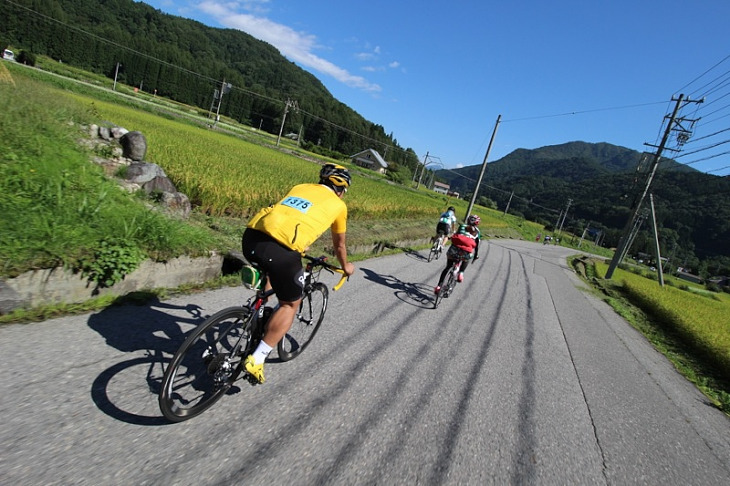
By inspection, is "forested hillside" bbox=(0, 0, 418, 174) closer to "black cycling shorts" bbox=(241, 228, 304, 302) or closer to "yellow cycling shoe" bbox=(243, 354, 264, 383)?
"black cycling shorts" bbox=(241, 228, 304, 302)

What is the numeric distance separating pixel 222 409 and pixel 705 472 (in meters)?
5.05

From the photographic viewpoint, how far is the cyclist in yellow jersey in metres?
2.58

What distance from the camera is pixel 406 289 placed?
7637 mm

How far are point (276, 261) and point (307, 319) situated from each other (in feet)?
5.42

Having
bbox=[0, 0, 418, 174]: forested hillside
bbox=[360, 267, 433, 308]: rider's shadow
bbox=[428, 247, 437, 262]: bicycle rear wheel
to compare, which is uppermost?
bbox=[0, 0, 418, 174]: forested hillside

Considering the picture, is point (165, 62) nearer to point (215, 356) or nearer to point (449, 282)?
point (449, 282)

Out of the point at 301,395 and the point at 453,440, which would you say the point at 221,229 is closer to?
the point at 301,395

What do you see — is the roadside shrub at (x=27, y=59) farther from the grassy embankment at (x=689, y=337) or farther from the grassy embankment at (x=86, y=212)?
the grassy embankment at (x=689, y=337)

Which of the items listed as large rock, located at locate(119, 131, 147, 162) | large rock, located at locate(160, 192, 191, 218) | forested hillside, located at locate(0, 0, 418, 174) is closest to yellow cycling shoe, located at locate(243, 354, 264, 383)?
large rock, located at locate(160, 192, 191, 218)

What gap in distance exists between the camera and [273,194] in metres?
9.58

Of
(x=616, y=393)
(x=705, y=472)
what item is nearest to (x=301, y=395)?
(x=705, y=472)

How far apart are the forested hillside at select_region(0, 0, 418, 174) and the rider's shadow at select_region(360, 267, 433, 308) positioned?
58036 mm

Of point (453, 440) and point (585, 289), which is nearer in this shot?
point (453, 440)

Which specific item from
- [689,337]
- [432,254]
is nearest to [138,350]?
[432,254]
